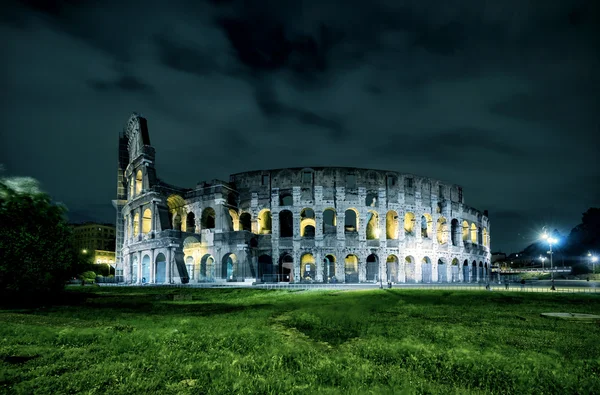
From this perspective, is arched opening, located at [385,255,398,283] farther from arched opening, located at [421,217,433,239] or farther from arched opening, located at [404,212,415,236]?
arched opening, located at [421,217,433,239]

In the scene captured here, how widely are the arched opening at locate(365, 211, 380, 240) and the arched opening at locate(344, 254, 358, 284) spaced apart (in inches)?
126

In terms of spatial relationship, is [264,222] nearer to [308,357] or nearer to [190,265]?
[190,265]

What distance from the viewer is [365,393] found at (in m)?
5.11

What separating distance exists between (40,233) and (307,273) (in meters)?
29.4

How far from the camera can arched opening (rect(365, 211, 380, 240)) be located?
43.9 m

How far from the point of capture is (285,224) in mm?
46031

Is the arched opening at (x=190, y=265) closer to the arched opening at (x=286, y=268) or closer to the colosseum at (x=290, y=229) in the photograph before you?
the colosseum at (x=290, y=229)

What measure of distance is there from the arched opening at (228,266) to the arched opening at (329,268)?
33.0 ft

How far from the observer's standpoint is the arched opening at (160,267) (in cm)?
→ 4218

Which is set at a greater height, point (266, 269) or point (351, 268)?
point (266, 269)

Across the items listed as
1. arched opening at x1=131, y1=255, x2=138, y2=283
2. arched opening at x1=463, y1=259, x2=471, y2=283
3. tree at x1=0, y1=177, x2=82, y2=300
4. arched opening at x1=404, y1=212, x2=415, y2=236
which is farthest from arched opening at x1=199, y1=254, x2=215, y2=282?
arched opening at x1=463, y1=259, x2=471, y2=283

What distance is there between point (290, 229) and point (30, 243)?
29.9m

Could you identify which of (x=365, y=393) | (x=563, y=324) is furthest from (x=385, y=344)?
(x=563, y=324)

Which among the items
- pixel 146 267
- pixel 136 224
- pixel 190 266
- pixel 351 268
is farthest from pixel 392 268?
pixel 136 224
